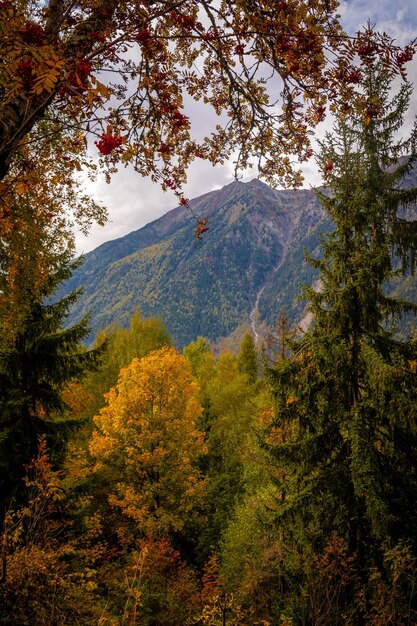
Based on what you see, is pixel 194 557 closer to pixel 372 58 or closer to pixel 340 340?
pixel 340 340

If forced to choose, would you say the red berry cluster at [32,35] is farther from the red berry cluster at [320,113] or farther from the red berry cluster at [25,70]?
the red berry cluster at [320,113]

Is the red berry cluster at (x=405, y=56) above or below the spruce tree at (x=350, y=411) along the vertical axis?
above

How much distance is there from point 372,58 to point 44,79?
286 centimetres

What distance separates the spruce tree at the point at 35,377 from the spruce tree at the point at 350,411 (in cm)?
647

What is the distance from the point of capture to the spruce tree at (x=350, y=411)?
834 cm

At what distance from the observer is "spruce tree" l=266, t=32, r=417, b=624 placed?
27.3 ft

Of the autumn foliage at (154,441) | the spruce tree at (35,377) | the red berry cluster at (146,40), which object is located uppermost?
the red berry cluster at (146,40)

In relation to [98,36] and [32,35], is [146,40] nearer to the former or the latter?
[98,36]

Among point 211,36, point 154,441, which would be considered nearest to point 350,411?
point 211,36

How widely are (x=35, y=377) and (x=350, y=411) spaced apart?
9.01 m

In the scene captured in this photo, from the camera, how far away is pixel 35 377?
11.8 meters

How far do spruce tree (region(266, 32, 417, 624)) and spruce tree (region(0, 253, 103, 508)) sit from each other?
6.47 m

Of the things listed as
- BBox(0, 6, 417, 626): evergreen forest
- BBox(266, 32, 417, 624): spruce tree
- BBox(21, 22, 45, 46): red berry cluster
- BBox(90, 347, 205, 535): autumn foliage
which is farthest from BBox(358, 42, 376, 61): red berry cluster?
BBox(90, 347, 205, 535): autumn foliage

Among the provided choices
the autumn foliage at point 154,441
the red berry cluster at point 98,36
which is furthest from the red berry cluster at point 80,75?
the autumn foliage at point 154,441
